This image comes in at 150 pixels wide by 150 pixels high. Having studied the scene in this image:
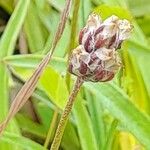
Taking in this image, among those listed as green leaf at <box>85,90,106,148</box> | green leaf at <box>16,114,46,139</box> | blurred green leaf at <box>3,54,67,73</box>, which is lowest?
green leaf at <box>16,114,46,139</box>

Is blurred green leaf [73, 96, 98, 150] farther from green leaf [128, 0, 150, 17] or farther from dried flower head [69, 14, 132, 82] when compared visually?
green leaf [128, 0, 150, 17]

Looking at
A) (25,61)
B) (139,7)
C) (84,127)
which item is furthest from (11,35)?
(139,7)

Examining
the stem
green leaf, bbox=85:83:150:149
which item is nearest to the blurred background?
green leaf, bbox=85:83:150:149

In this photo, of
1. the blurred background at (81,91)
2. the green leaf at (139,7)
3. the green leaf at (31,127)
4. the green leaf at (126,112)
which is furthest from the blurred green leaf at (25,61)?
the green leaf at (139,7)

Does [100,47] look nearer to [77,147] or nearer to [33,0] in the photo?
[77,147]

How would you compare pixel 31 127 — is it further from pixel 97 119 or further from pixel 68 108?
pixel 68 108

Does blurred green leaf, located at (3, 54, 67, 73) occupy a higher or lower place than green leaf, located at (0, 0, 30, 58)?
lower

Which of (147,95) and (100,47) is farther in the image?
(147,95)

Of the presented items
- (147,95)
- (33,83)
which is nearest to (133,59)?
(147,95)
